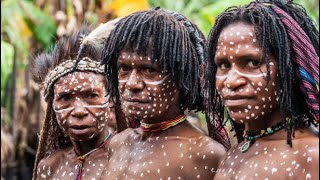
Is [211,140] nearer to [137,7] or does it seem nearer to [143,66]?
[143,66]

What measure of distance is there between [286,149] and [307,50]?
0.41 meters

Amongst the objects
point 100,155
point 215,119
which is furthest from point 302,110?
point 100,155

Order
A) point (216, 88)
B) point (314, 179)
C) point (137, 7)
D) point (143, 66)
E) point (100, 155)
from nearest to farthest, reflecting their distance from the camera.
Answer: point (314, 179)
point (216, 88)
point (143, 66)
point (100, 155)
point (137, 7)

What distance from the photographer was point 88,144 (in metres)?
4.75

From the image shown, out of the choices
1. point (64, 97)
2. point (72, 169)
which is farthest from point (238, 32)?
point (72, 169)

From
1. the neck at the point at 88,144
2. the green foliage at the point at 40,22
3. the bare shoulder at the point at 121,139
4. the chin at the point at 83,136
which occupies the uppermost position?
the bare shoulder at the point at 121,139

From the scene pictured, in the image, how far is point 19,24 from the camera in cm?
1076

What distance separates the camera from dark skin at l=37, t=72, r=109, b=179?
4.60 meters

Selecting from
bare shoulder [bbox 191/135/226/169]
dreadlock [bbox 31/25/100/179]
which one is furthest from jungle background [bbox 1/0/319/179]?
bare shoulder [bbox 191/135/226/169]

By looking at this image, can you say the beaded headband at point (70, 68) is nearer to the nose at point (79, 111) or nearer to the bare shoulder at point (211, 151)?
the nose at point (79, 111)

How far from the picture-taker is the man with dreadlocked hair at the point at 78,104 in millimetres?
4617

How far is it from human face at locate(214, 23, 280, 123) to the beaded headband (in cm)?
140

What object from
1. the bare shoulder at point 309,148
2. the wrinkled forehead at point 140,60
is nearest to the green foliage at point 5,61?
the wrinkled forehead at point 140,60

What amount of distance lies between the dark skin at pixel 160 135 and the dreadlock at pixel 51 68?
105 cm
